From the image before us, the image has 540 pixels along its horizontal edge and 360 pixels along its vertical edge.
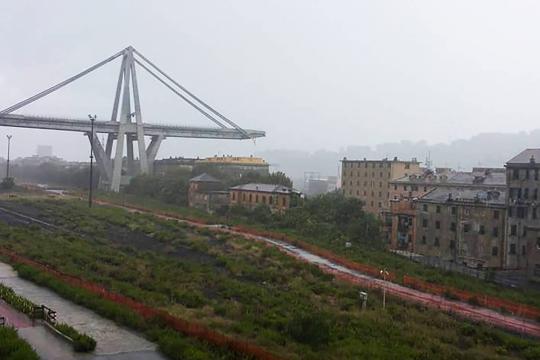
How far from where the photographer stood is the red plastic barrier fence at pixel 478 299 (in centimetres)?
2000

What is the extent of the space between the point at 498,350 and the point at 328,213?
25131 mm

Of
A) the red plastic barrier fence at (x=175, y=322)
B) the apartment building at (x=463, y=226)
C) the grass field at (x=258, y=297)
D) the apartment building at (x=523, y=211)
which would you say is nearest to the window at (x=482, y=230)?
the apartment building at (x=463, y=226)

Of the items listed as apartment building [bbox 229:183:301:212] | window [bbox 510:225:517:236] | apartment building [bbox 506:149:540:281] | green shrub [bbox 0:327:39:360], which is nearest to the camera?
green shrub [bbox 0:327:39:360]

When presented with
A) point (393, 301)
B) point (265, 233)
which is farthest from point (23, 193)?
point (393, 301)

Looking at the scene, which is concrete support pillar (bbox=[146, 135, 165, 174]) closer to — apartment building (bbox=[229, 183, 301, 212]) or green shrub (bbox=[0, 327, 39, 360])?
apartment building (bbox=[229, 183, 301, 212])

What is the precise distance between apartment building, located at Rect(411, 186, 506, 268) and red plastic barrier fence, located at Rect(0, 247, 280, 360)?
20.4 m

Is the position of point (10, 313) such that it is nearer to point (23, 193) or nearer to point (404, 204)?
point (404, 204)

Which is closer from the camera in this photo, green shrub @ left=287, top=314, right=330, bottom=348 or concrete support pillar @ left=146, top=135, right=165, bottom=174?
green shrub @ left=287, top=314, right=330, bottom=348

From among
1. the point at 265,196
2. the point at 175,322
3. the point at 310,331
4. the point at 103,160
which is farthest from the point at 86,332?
the point at 103,160

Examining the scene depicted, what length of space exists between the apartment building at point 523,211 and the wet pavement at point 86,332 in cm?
2121

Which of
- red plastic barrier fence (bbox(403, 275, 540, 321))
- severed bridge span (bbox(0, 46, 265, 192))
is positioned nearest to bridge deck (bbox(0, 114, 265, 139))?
severed bridge span (bbox(0, 46, 265, 192))

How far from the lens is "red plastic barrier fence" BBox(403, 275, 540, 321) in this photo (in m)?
20.0

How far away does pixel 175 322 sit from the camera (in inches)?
533

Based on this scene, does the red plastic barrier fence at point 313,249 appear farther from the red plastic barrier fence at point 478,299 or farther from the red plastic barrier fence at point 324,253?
the red plastic barrier fence at point 478,299
